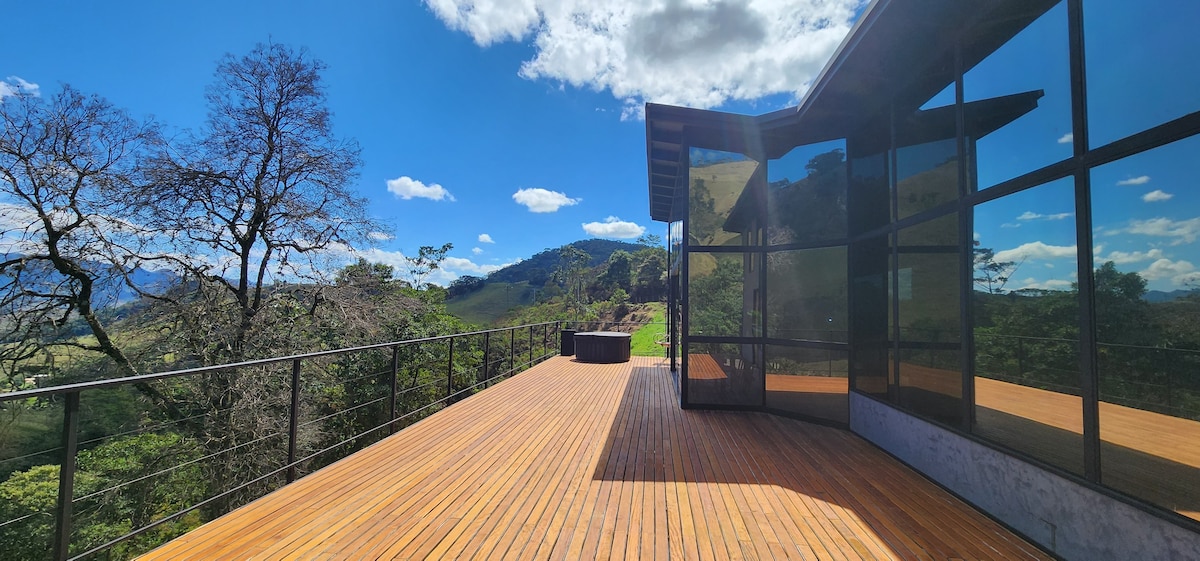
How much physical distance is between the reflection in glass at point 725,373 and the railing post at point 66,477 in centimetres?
457

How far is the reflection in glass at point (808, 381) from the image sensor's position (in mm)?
4500

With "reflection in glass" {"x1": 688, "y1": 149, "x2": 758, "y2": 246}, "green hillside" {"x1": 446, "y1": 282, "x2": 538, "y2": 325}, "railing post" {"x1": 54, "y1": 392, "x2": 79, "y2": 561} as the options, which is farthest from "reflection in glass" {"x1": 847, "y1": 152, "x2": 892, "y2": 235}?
"green hillside" {"x1": 446, "y1": 282, "x2": 538, "y2": 325}

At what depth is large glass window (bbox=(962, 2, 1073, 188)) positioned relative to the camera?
228cm

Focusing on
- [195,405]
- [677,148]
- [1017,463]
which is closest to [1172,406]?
[1017,463]

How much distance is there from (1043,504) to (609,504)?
219 cm

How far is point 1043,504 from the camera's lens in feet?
7.38

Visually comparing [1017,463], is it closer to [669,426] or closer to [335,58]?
[669,426]

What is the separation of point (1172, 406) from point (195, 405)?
12251 millimetres

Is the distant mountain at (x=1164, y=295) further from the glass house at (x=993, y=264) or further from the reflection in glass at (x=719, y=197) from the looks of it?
the reflection in glass at (x=719, y=197)

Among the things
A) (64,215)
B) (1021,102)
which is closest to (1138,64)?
(1021,102)

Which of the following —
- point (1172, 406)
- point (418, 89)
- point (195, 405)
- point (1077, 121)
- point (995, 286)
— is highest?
point (418, 89)

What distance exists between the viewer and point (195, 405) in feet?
28.5

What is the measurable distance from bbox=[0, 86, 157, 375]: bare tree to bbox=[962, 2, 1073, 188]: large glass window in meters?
12.4

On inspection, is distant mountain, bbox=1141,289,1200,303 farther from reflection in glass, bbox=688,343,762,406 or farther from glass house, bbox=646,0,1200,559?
reflection in glass, bbox=688,343,762,406
